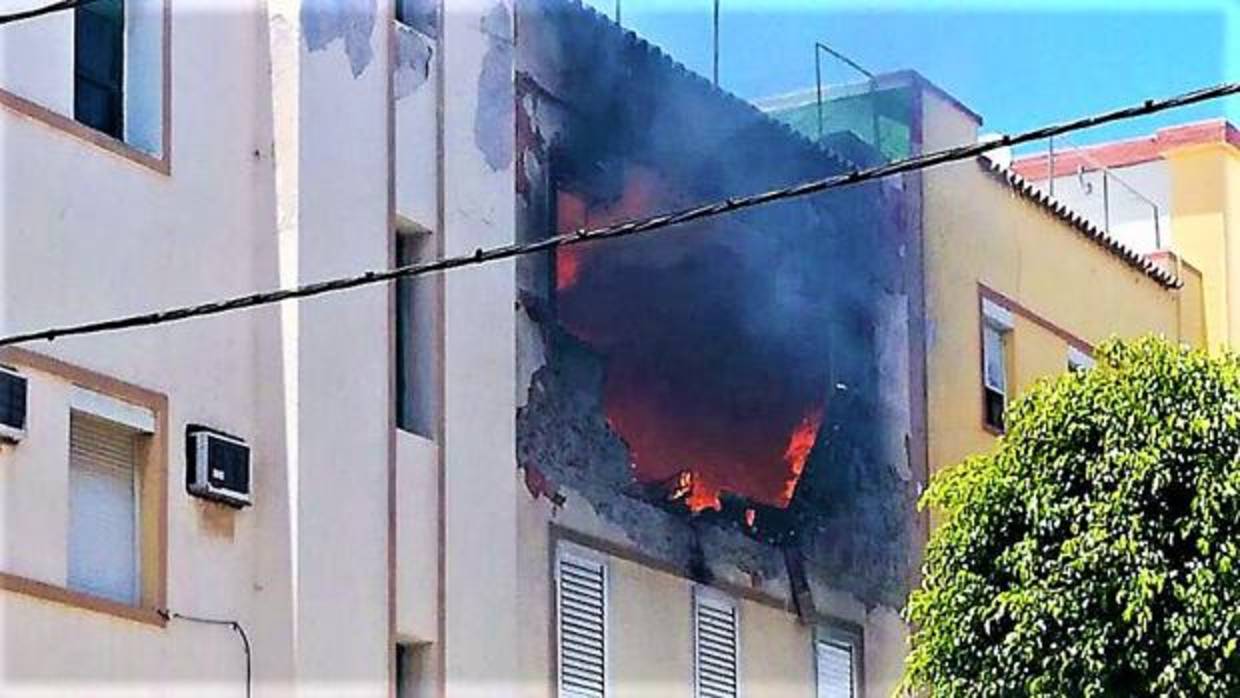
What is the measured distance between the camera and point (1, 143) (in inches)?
654

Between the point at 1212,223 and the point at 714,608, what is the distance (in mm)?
→ 12172

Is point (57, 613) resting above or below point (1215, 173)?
below

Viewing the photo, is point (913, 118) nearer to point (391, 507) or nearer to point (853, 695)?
point (853, 695)

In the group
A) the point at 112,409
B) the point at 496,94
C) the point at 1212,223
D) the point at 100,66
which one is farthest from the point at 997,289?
the point at 112,409

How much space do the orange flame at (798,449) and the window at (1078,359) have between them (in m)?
5.84

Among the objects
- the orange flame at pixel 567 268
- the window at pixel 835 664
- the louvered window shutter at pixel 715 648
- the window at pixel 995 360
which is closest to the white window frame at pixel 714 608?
the louvered window shutter at pixel 715 648

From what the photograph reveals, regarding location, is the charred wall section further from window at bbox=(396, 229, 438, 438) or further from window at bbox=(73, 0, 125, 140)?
window at bbox=(73, 0, 125, 140)

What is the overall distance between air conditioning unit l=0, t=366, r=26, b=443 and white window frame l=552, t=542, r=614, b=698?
531 centimetres

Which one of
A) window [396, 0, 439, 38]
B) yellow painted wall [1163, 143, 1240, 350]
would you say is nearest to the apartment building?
window [396, 0, 439, 38]

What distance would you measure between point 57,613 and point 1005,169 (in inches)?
562

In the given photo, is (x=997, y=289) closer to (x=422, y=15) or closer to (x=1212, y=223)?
(x=1212, y=223)

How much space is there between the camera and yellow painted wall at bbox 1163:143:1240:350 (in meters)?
32.4

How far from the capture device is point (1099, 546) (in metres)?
20.1

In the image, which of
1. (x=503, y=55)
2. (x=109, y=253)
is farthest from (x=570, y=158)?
(x=109, y=253)
